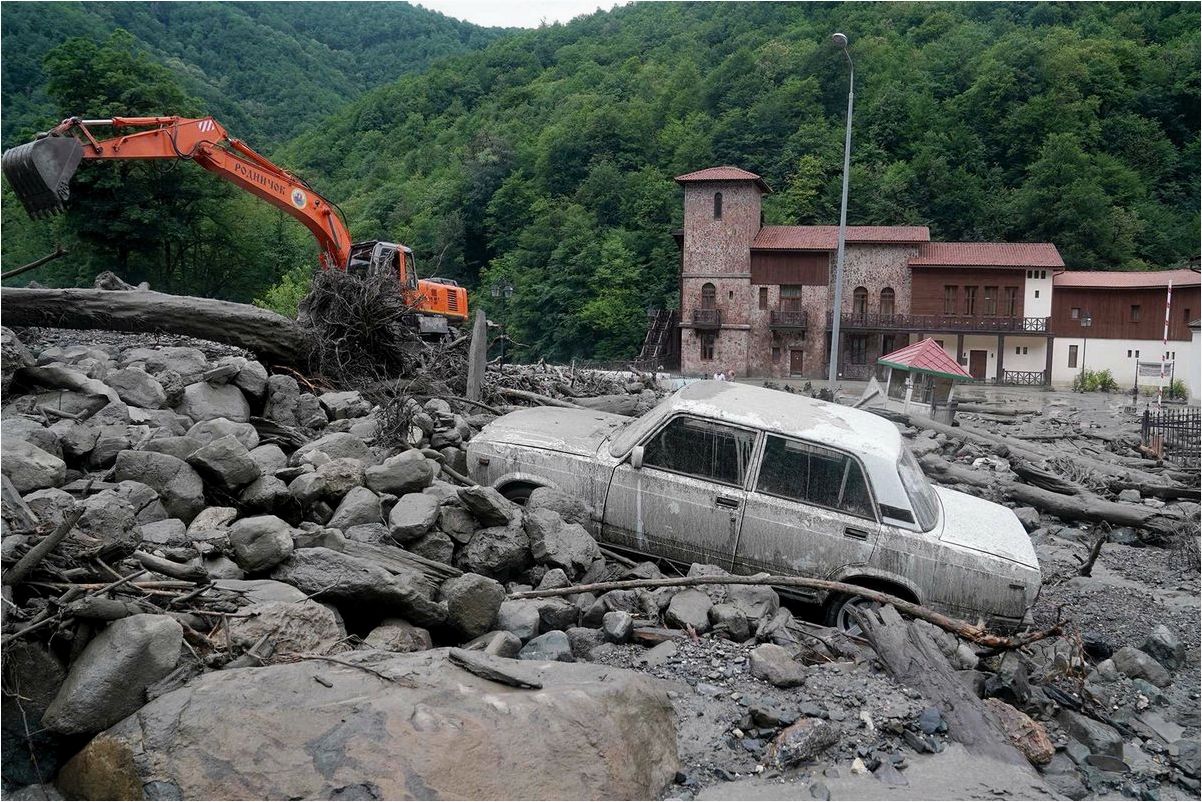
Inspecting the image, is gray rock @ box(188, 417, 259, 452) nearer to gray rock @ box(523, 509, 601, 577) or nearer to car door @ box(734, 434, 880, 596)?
gray rock @ box(523, 509, 601, 577)

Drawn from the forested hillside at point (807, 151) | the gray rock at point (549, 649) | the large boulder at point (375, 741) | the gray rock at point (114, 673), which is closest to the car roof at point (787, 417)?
the gray rock at point (549, 649)

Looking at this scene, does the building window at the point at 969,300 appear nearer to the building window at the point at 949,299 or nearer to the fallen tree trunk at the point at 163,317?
the building window at the point at 949,299

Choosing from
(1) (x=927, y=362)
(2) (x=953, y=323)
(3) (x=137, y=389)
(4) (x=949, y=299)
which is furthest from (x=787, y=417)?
(4) (x=949, y=299)

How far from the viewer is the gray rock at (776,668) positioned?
4.84 metres

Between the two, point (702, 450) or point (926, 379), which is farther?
point (926, 379)

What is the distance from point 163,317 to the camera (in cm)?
1104

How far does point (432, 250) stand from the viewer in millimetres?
72125

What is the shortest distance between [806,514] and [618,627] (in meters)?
1.72

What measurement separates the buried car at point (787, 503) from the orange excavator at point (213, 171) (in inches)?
276

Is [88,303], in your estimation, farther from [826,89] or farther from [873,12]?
[873,12]

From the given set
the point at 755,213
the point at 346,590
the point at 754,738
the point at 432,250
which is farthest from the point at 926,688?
the point at 432,250

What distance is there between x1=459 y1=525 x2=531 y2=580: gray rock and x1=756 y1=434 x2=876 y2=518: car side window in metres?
1.80

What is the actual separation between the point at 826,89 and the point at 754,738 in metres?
83.1

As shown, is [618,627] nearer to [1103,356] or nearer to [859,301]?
[859,301]
